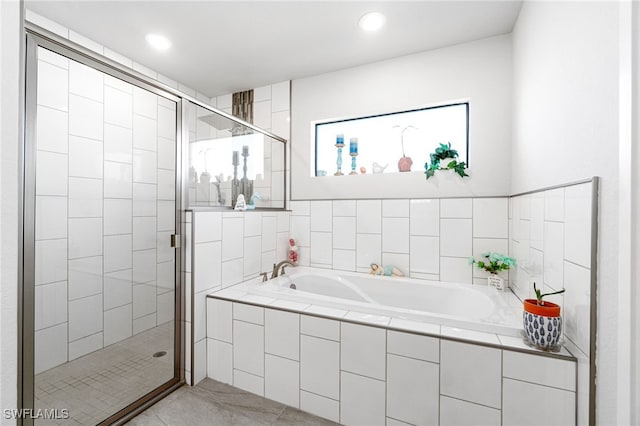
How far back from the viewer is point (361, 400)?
1.37 metres

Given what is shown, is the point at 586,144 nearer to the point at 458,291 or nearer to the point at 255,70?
the point at 458,291

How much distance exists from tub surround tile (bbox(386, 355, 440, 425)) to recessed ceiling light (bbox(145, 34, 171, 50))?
2629 millimetres

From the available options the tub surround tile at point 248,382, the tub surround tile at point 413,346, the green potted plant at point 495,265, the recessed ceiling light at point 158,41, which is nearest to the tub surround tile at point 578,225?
the tub surround tile at point 413,346

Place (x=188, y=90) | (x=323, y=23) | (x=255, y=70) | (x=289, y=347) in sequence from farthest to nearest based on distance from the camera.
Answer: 1. (x=188, y=90)
2. (x=255, y=70)
3. (x=323, y=23)
4. (x=289, y=347)

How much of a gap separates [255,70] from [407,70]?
53.7 inches

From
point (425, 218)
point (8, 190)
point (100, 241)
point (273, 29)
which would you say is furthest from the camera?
point (425, 218)

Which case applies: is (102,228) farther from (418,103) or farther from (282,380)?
(418,103)

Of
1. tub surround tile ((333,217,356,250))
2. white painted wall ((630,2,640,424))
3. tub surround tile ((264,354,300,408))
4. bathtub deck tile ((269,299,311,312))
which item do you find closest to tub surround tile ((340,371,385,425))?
tub surround tile ((264,354,300,408))

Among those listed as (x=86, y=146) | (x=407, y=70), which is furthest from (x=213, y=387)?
(x=407, y=70)

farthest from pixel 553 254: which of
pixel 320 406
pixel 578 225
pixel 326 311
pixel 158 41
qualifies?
pixel 158 41

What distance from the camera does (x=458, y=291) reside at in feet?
6.59

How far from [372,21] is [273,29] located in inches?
27.6

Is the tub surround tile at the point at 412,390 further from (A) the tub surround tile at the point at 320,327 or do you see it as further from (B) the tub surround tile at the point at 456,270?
(B) the tub surround tile at the point at 456,270

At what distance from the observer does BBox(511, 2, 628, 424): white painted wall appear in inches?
33.8
